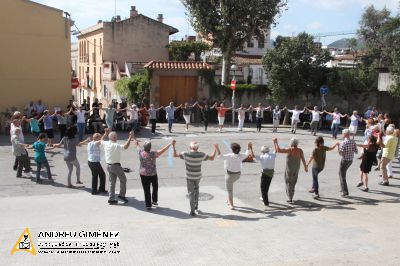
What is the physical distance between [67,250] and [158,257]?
5.21 feet

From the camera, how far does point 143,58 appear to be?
1628 inches

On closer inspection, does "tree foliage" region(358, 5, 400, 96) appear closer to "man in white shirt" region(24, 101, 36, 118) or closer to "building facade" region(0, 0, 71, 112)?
"building facade" region(0, 0, 71, 112)

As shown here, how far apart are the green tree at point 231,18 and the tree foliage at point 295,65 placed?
273 centimetres

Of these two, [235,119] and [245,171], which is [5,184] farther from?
[235,119]

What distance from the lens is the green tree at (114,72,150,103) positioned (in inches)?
1083

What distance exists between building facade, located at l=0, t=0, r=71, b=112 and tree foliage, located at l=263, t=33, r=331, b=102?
11535 millimetres

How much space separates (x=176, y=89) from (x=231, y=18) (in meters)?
5.65

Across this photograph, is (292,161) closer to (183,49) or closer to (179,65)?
(179,65)

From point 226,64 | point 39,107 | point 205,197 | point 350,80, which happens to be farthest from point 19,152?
point 350,80

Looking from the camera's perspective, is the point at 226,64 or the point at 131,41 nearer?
the point at 226,64

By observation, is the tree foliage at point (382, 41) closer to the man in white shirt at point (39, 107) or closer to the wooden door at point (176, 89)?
the wooden door at point (176, 89)

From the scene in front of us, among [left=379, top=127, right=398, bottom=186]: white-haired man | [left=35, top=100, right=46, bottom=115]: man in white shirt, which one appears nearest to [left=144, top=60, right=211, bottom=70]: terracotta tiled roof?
[left=35, top=100, right=46, bottom=115]: man in white shirt

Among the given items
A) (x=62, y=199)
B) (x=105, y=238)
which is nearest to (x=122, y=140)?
(x=62, y=199)

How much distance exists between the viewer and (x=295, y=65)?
27125 millimetres
